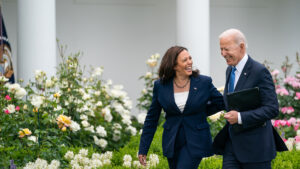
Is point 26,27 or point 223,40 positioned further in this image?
point 26,27

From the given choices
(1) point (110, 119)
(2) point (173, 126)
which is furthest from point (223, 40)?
(1) point (110, 119)

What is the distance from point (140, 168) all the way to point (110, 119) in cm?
193

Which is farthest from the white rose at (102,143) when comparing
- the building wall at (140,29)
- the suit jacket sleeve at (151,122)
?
the building wall at (140,29)

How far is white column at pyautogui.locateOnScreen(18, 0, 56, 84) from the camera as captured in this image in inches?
235

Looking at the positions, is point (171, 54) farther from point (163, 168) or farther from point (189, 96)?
point (163, 168)

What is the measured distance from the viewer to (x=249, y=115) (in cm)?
281

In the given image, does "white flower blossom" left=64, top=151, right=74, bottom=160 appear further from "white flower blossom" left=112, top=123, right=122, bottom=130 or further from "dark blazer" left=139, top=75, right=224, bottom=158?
"white flower blossom" left=112, top=123, right=122, bottom=130

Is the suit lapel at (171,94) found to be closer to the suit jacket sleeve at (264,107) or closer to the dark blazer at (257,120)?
the dark blazer at (257,120)

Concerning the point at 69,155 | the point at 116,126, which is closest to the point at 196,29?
the point at 116,126

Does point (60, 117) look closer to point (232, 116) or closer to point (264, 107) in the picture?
point (232, 116)

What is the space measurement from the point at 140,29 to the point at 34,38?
3.11 metres

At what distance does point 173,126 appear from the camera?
3.38 metres

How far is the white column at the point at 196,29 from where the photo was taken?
6.65 m

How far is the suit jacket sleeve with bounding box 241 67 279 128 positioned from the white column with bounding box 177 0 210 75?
12.3 ft
